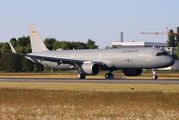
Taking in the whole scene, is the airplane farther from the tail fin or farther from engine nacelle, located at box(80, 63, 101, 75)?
the tail fin

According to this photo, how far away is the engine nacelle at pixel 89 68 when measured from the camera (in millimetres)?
45778

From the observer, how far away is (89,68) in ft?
150

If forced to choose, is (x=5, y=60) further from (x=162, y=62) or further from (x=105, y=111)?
(x=105, y=111)

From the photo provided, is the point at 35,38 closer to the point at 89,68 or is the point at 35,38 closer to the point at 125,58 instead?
the point at 89,68

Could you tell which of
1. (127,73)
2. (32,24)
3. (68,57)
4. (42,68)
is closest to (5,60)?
(42,68)

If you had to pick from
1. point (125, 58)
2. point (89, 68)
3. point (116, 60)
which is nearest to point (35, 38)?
point (89, 68)

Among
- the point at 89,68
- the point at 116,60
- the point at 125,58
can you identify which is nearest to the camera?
the point at 89,68

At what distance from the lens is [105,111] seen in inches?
560

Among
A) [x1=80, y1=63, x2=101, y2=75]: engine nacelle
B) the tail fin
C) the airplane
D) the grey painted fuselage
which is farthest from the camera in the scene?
the tail fin

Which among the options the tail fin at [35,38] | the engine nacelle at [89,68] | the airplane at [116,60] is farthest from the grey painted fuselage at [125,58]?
the tail fin at [35,38]

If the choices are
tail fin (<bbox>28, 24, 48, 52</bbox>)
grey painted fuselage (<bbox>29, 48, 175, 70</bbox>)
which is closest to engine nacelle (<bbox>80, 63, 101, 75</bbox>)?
grey painted fuselage (<bbox>29, 48, 175, 70</bbox>)

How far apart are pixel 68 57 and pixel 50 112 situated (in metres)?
40.1

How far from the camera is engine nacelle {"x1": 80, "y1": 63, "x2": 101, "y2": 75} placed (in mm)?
45778

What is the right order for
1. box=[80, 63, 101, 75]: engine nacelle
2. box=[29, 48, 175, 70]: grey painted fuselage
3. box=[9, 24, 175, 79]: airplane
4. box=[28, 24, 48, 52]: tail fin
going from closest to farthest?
box=[29, 48, 175, 70]: grey painted fuselage → box=[9, 24, 175, 79]: airplane → box=[80, 63, 101, 75]: engine nacelle → box=[28, 24, 48, 52]: tail fin
